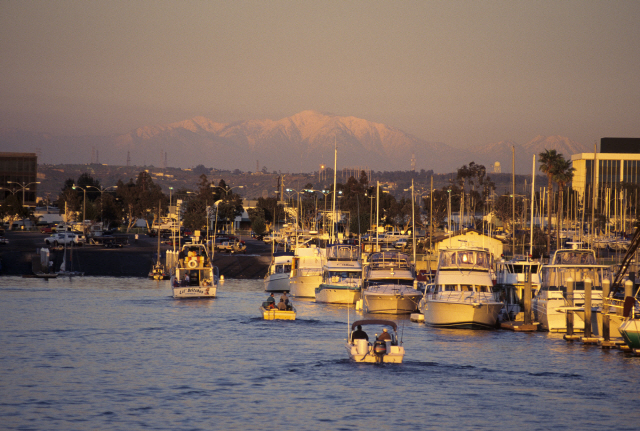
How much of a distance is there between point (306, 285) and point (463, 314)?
2645cm

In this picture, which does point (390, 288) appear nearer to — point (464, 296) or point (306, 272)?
point (464, 296)

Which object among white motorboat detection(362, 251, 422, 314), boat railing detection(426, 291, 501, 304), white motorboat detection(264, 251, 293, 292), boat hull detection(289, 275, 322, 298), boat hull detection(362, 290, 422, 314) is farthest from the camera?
white motorboat detection(264, 251, 293, 292)

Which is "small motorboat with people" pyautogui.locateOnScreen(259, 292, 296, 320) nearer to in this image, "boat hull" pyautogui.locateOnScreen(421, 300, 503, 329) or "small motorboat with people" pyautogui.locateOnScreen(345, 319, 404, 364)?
"boat hull" pyautogui.locateOnScreen(421, 300, 503, 329)

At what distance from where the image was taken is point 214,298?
228ft

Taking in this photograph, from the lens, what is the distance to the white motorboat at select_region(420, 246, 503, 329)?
159 feet

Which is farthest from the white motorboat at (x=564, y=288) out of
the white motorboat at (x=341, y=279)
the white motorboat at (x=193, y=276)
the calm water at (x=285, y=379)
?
the white motorboat at (x=193, y=276)

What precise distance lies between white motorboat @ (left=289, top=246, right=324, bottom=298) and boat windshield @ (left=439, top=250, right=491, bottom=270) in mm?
20015

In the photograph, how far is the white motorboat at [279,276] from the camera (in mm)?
78000

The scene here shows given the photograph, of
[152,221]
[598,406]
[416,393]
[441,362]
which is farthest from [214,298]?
[152,221]

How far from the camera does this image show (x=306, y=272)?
73875 millimetres

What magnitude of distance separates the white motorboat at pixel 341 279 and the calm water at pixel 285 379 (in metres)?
9.87

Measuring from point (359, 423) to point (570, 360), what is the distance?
16.1 m

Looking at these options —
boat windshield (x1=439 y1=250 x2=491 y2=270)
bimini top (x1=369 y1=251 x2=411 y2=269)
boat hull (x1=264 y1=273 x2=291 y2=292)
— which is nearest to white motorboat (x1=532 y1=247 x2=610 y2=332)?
boat windshield (x1=439 y1=250 x2=491 y2=270)

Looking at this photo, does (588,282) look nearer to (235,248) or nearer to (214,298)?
(214,298)
